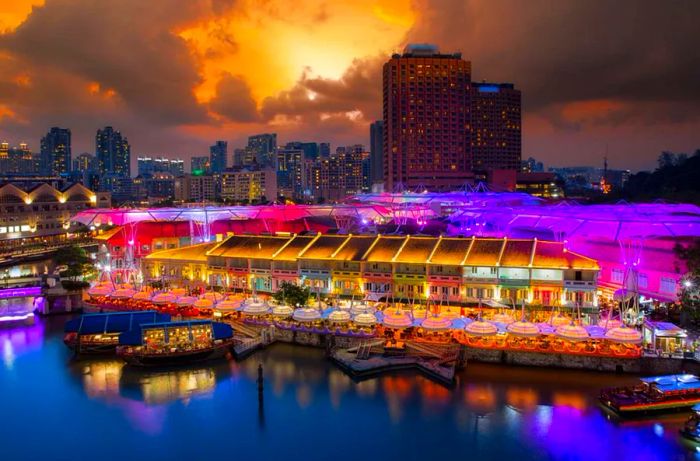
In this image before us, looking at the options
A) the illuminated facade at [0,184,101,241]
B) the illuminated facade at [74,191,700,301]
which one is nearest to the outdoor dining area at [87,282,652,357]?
the illuminated facade at [74,191,700,301]

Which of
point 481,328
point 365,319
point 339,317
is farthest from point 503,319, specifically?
point 339,317

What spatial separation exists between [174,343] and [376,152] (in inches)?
6390

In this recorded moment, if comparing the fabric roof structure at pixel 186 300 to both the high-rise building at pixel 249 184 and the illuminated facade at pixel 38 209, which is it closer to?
the illuminated facade at pixel 38 209

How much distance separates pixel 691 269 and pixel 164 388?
26.7 m

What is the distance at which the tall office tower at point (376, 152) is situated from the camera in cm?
18400

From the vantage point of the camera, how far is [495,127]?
13338 centimetres

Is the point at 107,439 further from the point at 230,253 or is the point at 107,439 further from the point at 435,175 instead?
the point at 435,175

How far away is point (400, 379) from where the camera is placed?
82.4ft

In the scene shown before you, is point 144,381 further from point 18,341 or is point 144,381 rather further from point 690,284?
point 690,284

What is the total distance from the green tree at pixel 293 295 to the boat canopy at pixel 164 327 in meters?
3.80

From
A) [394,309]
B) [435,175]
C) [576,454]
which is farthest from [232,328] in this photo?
[435,175]

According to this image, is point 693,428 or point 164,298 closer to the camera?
point 693,428

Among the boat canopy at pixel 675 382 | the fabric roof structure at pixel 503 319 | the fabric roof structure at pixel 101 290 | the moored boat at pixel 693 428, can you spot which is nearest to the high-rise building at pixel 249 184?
the fabric roof structure at pixel 101 290

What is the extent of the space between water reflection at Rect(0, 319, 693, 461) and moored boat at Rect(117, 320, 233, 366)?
0.66 m
